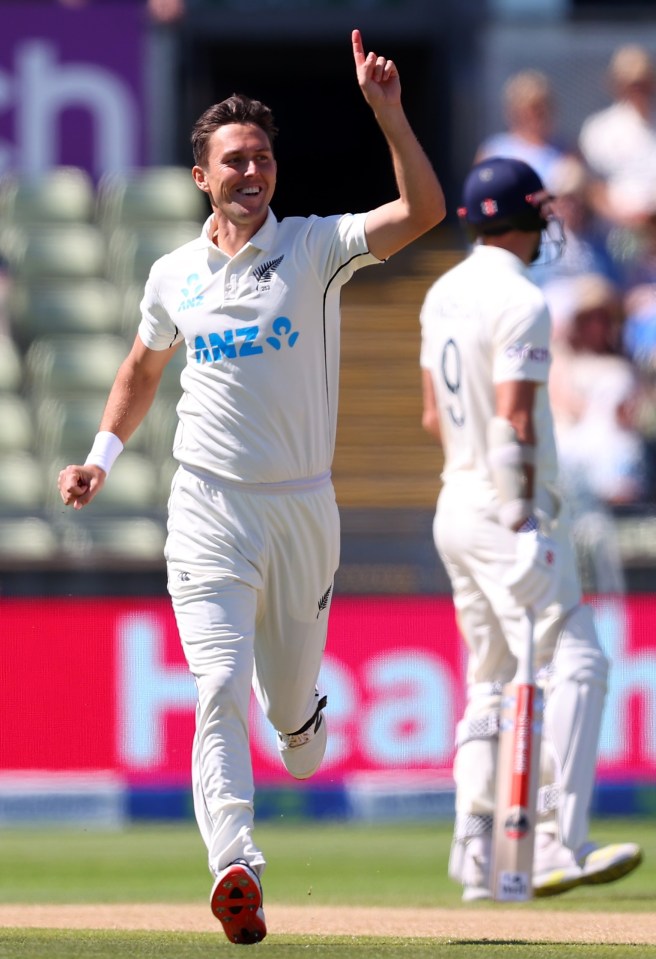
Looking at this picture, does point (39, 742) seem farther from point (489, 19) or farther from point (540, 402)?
point (489, 19)

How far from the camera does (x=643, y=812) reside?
10383 mm

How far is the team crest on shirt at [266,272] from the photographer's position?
576cm

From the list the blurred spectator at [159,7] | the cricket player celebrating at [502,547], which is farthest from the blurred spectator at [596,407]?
the cricket player celebrating at [502,547]

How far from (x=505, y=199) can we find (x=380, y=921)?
7.86ft

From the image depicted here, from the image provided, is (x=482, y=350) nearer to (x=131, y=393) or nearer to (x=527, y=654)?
(x=527, y=654)

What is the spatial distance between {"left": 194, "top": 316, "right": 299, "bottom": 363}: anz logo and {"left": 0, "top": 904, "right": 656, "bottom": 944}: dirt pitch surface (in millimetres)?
1638

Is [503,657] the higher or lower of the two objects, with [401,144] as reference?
lower

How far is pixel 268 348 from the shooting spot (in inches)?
226

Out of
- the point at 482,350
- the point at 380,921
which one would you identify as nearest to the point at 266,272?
the point at 482,350

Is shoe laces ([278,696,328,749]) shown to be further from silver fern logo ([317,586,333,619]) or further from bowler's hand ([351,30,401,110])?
bowler's hand ([351,30,401,110])

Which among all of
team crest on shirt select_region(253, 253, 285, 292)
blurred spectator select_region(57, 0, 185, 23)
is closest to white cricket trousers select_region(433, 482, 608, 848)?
team crest on shirt select_region(253, 253, 285, 292)

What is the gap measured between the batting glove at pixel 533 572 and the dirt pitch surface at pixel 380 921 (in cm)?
97

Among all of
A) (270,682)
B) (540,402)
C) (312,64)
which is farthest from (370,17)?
(270,682)

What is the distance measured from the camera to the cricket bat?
6.12m
